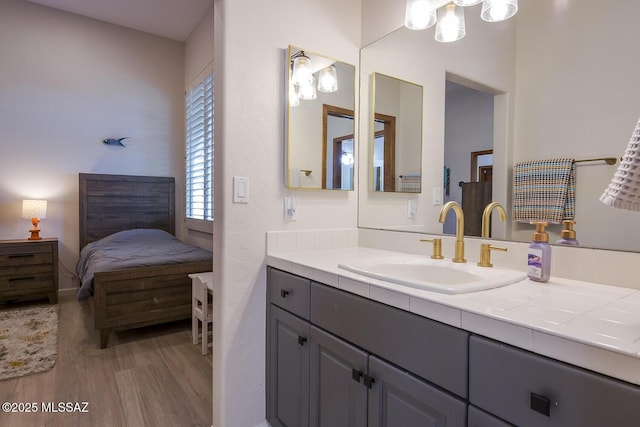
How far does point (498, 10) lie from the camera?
134 centimetres

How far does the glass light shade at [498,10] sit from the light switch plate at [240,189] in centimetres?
123

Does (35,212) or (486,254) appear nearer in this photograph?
(486,254)

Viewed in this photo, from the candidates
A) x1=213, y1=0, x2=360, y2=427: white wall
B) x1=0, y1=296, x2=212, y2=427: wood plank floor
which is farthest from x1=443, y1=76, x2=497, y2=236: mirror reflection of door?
x1=0, y1=296, x2=212, y2=427: wood plank floor

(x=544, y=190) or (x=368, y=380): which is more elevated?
(x=544, y=190)

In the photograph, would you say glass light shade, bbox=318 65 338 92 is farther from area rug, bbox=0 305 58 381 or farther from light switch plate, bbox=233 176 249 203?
area rug, bbox=0 305 58 381

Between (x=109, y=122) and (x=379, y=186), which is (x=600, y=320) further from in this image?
(x=109, y=122)

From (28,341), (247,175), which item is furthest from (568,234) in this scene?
(28,341)

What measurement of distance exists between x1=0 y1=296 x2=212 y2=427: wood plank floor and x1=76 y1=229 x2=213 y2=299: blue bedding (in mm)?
606

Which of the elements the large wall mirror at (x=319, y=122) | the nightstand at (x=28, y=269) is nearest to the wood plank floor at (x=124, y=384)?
the nightstand at (x=28, y=269)

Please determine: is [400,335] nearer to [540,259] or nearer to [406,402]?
[406,402]

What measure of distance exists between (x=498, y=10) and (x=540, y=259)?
3.28ft

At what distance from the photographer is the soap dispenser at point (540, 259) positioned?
1.04 metres

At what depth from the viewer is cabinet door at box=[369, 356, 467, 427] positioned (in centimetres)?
80

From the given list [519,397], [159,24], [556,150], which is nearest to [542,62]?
[556,150]
